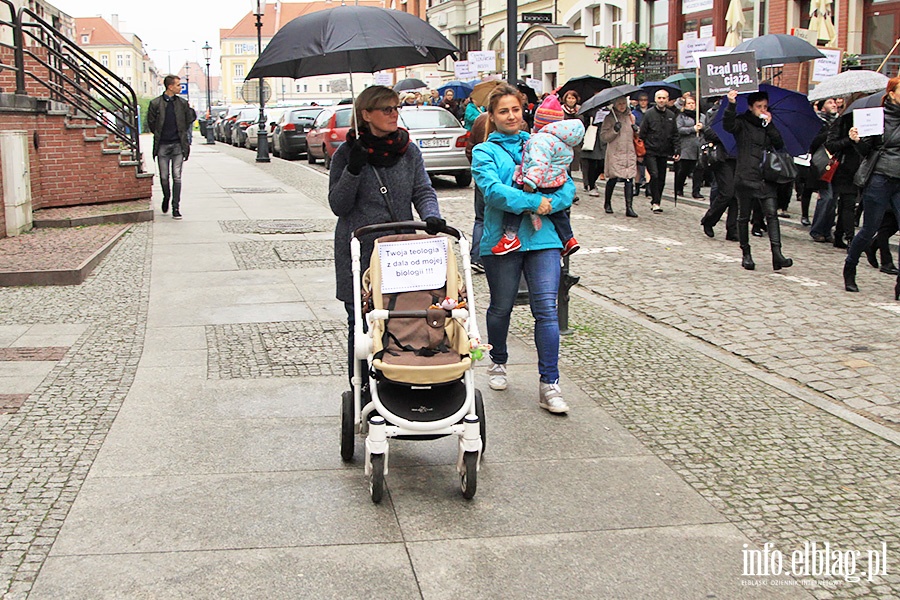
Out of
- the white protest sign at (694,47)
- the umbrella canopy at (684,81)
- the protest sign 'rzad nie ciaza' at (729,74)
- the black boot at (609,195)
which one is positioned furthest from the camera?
the umbrella canopy at (684,81)

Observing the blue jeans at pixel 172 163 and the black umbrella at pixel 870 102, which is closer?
the black umbrella at pixel 870 102

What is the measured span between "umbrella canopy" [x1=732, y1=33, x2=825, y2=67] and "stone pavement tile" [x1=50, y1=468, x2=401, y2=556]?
14.4m

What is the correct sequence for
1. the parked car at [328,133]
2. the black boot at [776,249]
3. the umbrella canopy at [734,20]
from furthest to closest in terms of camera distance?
1. the parked car at [328,133]
2. the umbrella canopy at [734,20]
3. the black boot at [776,249]

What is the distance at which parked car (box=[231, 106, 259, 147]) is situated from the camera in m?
38.9

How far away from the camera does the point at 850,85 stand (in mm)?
12477

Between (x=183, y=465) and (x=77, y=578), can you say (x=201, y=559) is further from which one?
(x=183, y=465)

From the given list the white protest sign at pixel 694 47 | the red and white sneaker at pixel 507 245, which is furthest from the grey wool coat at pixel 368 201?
the white protest sign at pixel 694 47

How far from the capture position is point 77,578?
150 inches

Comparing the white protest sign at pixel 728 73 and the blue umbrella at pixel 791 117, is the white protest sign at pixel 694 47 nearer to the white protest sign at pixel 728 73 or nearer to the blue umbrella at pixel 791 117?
the white protest sign at pixel 728 73

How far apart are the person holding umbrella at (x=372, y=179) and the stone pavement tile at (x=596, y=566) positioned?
1.71 m

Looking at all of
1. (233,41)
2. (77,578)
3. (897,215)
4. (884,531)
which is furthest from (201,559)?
(233,41)

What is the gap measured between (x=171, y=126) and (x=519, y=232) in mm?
9486

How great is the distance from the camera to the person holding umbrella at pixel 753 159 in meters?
10.8

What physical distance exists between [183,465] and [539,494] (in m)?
1.73
